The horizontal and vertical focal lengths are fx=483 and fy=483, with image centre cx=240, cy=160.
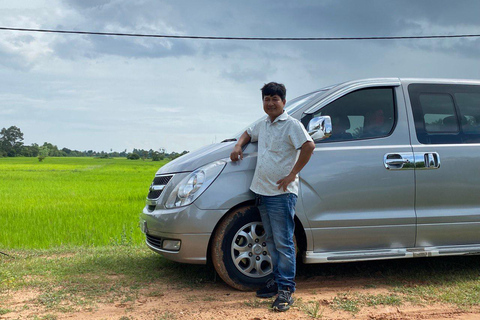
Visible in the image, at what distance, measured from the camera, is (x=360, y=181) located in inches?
188

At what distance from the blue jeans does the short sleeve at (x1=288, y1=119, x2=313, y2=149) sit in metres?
0.47

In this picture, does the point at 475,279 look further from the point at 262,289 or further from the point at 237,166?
the point at 237,166

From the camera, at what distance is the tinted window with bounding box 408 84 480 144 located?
515 cm

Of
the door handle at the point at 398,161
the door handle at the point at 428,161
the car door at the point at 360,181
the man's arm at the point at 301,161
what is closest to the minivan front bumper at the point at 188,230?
the man's arm at the point at 301,161

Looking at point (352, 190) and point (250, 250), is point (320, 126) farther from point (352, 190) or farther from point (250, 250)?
point (250, 250)

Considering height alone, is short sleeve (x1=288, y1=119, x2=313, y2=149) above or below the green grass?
above

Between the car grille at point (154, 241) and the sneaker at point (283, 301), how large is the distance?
1.31m

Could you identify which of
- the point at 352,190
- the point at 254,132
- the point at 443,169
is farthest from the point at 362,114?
the point at 254,132

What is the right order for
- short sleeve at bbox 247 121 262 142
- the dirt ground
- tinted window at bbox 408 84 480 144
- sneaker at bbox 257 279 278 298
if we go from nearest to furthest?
the dirt ground, sneaker at bbox 257 279 278 298, short sleeve at bbox 247 121 262 142, tinted window at bbox 408 84 480 144

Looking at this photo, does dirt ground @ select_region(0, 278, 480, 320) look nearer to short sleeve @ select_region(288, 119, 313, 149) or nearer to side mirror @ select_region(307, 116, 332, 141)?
short sleeve @ select_region(288, 119, 313, 149)

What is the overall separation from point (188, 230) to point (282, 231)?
900mm

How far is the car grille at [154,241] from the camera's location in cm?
484

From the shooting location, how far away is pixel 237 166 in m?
4.58

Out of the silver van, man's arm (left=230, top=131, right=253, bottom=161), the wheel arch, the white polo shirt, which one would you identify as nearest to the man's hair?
the white polo shirt
